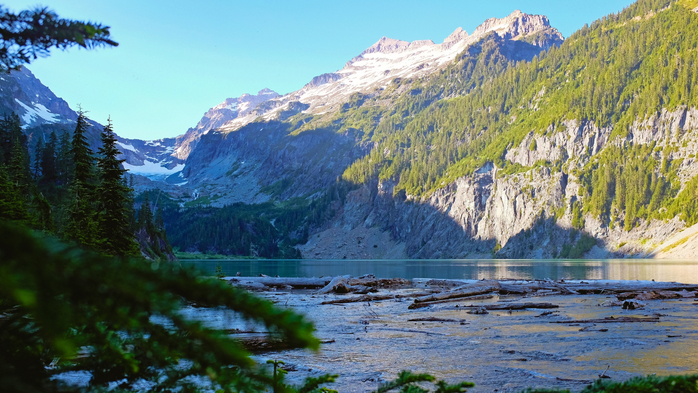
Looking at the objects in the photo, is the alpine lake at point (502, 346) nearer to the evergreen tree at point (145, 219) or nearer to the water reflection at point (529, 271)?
the water reflection at point (529, 271)

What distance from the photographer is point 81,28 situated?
1.70 m

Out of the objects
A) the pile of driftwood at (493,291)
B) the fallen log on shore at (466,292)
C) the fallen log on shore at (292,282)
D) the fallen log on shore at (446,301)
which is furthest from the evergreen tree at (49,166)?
the fallen log on shore at (446,301)

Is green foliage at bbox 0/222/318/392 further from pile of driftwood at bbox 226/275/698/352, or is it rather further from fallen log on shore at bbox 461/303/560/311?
fallen log on shore at bbox 461/303/560/311

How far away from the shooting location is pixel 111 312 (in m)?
1.22

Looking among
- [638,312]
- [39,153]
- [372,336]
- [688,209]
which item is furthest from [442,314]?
[688,209]

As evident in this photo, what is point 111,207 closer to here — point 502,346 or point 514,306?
point 502,346

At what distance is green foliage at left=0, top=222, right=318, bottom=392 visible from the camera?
1054 mm

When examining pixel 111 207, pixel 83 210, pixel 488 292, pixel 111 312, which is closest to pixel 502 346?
pixel 111 312

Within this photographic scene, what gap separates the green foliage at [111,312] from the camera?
105cm

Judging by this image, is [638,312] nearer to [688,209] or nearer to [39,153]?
[39,153]

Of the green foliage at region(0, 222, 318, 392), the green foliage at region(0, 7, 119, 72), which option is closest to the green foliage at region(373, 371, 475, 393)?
the green foliage at region(0, 222, 318, 392)

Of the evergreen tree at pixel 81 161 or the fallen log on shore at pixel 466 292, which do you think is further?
the evergreen tree at pixel 81 161

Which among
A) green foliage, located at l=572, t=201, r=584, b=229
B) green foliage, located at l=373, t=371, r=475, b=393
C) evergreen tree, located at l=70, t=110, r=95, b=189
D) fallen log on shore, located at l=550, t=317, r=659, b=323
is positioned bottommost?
fallen log on shore, located at l=550, t=317, r=659, b=323

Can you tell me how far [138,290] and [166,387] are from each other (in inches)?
40.7
